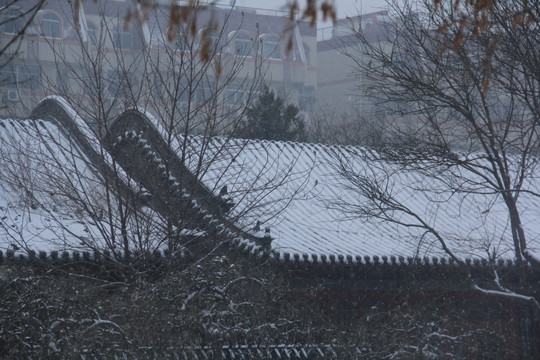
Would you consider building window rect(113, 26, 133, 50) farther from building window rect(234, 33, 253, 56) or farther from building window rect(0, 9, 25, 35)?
building window rect(234, 33, 253, 56)

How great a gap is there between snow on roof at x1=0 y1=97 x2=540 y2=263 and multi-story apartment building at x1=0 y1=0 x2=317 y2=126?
735mm

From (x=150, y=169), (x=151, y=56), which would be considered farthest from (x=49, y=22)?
(x=150, y=169)

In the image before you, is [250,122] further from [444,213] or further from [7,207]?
[7,207]

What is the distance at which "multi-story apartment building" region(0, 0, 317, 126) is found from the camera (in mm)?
5312

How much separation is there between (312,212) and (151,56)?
389 cm

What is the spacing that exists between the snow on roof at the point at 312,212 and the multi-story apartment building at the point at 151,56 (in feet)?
2.41

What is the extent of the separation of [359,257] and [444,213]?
2.98 metres

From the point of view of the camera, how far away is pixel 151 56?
1305 cm

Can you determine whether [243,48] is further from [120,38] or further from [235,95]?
[235,95]

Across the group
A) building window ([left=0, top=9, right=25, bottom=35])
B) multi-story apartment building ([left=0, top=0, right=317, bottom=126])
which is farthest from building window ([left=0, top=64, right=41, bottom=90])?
building window ([left=0, top=9, right=25, bottom=35])

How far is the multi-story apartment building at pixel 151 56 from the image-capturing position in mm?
5312

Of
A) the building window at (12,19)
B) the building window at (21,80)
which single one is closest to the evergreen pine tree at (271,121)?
the building window at (21,80)

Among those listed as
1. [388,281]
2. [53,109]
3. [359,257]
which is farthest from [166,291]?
[53,109]

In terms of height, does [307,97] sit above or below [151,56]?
above
